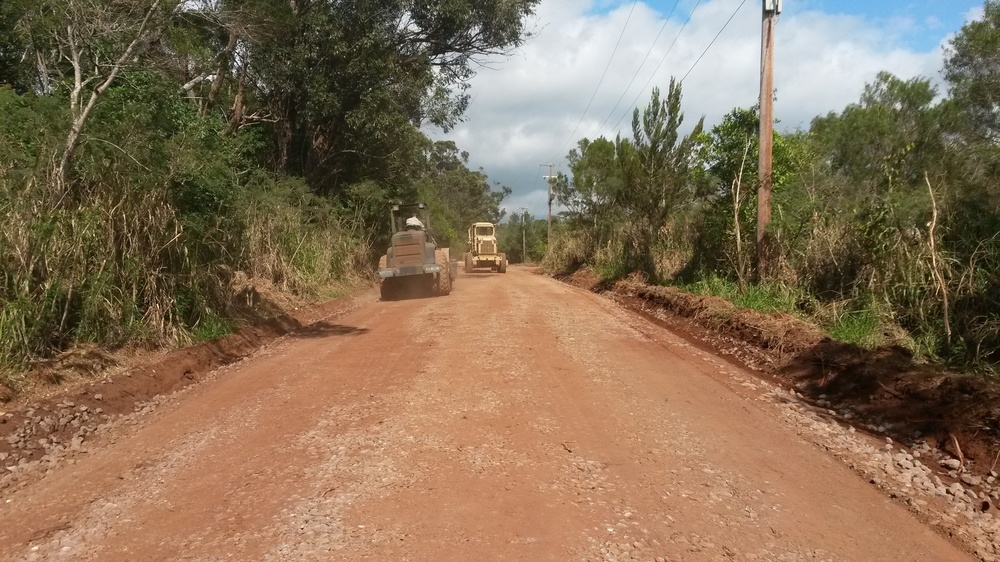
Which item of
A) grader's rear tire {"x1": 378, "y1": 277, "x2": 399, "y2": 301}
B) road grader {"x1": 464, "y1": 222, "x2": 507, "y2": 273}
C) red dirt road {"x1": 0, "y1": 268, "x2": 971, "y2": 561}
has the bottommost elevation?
red dirt road {"x1": 0, "y1": 268, "x2": 971, "y2": 561}

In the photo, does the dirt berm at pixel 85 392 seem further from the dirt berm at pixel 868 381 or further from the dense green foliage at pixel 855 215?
the dense green foliage at pixel 855 215

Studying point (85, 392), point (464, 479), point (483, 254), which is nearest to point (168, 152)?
point (85, 392)

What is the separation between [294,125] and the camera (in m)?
24.1

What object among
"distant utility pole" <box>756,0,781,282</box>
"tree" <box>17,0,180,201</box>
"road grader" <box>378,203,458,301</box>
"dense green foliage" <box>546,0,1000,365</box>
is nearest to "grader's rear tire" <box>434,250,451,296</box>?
"road grader" <box>378,203,458,301</box>

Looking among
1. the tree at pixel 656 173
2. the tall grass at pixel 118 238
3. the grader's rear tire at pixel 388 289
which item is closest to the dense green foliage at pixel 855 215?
the tree at pixel 656 173

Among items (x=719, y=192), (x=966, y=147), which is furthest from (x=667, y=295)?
(x=966, y=147)

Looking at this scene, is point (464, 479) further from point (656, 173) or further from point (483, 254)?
point (483, 254)

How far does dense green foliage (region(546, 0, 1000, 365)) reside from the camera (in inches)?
352

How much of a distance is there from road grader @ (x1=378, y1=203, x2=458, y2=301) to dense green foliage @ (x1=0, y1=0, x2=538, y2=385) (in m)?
1.95

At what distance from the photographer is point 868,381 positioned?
8.13 metres

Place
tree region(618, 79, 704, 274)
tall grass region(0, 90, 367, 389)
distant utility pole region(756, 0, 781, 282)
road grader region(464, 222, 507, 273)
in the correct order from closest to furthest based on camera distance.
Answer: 1. tall grass region(0, 90, 367, 389)
2. distant utility pole region(756, 0, 781, 282)
3. tree region(618, 79, 704, 274)
4. road grader region(464, 222, 507, 273)

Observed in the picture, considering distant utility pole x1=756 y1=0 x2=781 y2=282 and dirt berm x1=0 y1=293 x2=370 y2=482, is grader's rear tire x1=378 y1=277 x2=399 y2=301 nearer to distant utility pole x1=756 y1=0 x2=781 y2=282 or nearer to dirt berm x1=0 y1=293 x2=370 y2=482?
dirt berm x1=0 y1=293 x2=370 y2=482

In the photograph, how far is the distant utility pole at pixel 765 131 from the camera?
13.9 metres

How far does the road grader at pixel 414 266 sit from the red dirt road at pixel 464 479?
11.0 m
